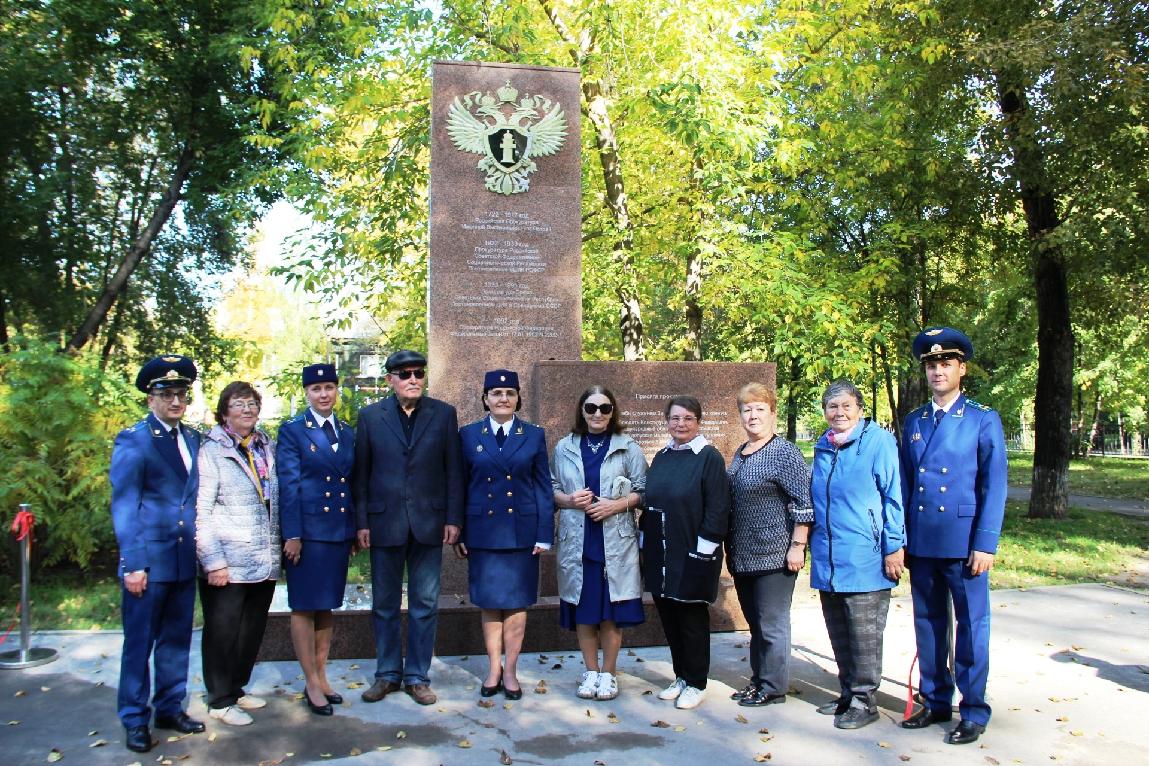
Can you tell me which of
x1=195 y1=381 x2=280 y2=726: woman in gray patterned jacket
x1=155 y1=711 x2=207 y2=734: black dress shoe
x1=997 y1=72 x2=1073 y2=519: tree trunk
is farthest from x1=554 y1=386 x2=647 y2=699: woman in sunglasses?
x1=997 y1=72 x2=1073 y2=519: tree trunk

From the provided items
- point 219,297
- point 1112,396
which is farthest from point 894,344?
point 1112,396

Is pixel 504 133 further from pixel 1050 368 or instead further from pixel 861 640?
pixel 1050 368

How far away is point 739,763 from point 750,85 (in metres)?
10.4

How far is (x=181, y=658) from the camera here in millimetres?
5184

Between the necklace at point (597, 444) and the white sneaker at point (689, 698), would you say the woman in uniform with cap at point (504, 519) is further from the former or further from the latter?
the white sneaker at point (689, 698)

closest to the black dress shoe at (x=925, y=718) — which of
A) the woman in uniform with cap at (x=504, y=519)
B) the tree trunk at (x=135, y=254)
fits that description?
the woman in uniform with cap at (x=504, y=519)

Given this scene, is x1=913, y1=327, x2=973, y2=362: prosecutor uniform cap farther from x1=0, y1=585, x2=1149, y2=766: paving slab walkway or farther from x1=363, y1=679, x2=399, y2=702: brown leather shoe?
x1=363, y1=679, x2=399, y2=702: brown leather shoe

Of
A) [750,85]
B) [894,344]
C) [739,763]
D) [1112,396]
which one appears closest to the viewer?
[739,763]

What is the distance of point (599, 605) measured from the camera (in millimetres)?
5703

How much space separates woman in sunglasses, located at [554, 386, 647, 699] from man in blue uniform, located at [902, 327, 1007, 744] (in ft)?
5.47

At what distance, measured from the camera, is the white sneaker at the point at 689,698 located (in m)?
5.50

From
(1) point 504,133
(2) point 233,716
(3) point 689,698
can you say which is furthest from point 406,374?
(1) point 504,133

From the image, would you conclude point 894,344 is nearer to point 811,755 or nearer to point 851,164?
point 851,164

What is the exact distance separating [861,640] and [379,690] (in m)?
2.93
